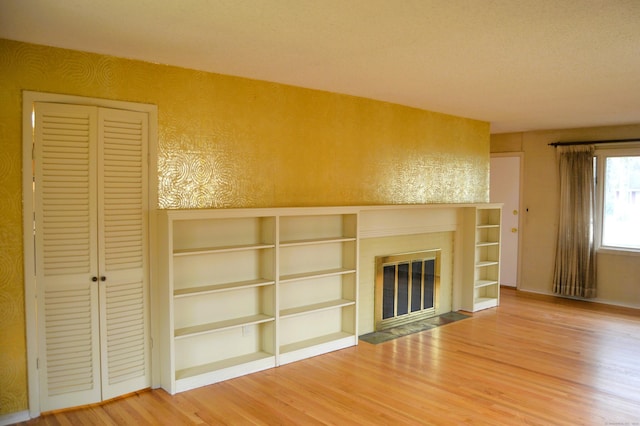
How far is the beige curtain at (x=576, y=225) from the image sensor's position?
22.6ft

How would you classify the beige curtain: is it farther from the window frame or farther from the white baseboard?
the white baseboard

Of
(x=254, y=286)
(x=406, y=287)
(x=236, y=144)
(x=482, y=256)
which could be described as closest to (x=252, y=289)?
(x=254, y=286)

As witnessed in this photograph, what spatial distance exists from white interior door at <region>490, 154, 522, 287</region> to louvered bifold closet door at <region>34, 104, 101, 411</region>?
21.1 feet

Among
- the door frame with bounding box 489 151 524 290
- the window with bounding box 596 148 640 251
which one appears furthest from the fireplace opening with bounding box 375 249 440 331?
the window with bounding box 596 148 640 251

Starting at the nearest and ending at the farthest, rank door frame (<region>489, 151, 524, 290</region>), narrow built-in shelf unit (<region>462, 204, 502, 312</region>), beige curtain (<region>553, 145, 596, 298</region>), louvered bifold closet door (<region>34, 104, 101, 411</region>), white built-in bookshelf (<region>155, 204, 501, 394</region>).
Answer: louvered bifold closet door (<region>34, 104, 101, 411</region>) < white built-in bookshelf (<region>155, 204, 501, 394</region>) < narrow built-in shelf unit (<region>462, 204, 502, 312</region>) < beige curtain (<region>553, 145, 596, 298</region>) < door frame (<region>489, 151, 524, 290</region>)

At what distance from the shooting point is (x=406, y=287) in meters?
5.62

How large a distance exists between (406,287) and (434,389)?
6.25ft

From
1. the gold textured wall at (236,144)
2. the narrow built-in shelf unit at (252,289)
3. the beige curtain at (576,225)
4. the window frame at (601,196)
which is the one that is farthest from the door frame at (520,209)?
the narrow built-in shelf unit at (252,289)

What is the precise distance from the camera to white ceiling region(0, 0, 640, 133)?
2.53 metres

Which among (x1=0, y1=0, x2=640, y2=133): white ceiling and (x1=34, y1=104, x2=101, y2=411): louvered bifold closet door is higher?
(x1=0, y1=0, x2=640, y2=133): white ceiling

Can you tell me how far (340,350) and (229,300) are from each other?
4.14ft

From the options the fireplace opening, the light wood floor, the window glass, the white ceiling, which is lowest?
the light wood floor

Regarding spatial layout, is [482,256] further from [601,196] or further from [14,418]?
[14,418]

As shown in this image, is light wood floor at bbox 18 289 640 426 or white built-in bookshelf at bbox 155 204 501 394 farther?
white built-in bookshelf at bbox 155 204 501 394
